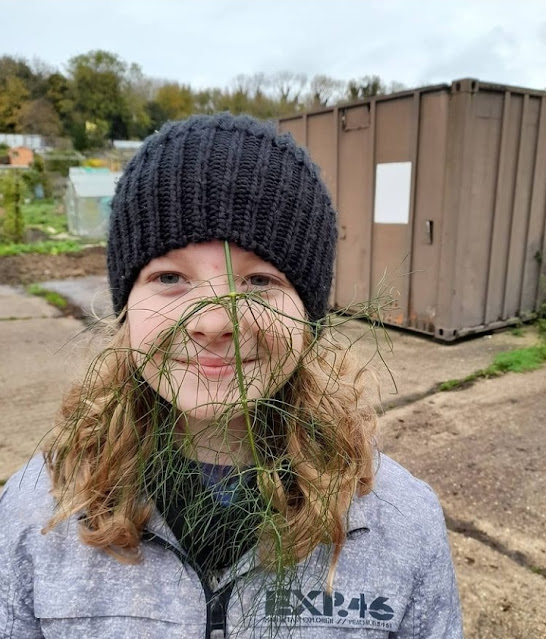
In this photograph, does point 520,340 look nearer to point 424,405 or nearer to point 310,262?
point 424,405

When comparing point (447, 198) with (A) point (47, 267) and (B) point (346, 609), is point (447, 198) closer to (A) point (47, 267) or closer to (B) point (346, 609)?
(B) point (346, 609)

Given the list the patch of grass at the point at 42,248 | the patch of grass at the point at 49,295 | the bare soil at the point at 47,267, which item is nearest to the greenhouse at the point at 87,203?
the patch of grass at the point at 42,248

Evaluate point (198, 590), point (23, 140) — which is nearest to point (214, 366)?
point (198, 590)

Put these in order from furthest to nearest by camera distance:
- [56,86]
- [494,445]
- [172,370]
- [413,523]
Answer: [56,86] → [494,445] → [413,523] → [172,370]

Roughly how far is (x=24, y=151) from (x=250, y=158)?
138 ft

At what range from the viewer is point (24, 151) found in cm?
3841

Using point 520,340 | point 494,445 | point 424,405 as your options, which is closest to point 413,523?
point 494,445

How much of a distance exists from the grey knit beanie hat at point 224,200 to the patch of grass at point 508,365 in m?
3.85

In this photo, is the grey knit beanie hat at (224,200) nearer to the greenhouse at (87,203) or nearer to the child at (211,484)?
the child at (211,484)

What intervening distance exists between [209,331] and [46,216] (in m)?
21.7

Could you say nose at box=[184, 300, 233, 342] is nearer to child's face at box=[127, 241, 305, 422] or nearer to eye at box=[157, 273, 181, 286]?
child's face at box=[127, 241, 305, 422]

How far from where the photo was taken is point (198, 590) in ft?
3.91

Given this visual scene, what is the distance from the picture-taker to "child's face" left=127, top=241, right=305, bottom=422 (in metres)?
0.95

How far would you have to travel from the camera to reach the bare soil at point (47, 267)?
10.7m
